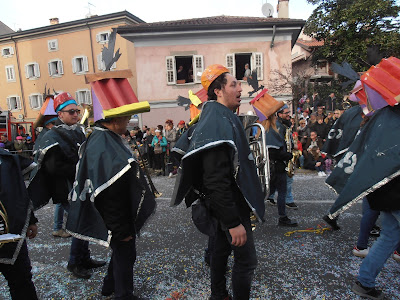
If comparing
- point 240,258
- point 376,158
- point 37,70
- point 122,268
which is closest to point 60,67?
point 37,70

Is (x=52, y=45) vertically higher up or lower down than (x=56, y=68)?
higher up

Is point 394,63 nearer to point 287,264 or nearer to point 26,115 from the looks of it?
point 287,264

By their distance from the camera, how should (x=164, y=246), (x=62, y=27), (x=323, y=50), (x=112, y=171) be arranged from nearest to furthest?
(x=112, y=171), (x=164, y=246), (x=323, y=50), (x=62, y=27)

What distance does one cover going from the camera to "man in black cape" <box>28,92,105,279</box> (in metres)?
3.54

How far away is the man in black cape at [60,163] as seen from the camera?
3.54m

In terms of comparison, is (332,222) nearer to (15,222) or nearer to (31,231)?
Answer: (31,231)

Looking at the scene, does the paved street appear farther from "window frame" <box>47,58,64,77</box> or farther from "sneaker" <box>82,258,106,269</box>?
"window frame" <box>47,58,64,77</box>

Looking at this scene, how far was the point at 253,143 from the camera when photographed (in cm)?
293

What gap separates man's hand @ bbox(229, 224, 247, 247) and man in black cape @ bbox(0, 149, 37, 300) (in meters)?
1.51

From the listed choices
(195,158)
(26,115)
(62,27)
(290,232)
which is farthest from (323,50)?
(26,115)

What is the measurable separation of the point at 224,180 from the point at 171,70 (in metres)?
17.0

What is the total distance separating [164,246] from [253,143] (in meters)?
2.05

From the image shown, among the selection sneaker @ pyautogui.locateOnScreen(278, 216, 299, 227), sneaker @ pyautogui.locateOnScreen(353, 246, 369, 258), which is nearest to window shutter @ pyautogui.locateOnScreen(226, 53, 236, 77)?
sneaker @ pyautogui.locateOnScreen(278, 216, 299, 227)

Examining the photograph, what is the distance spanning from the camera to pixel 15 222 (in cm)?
217
